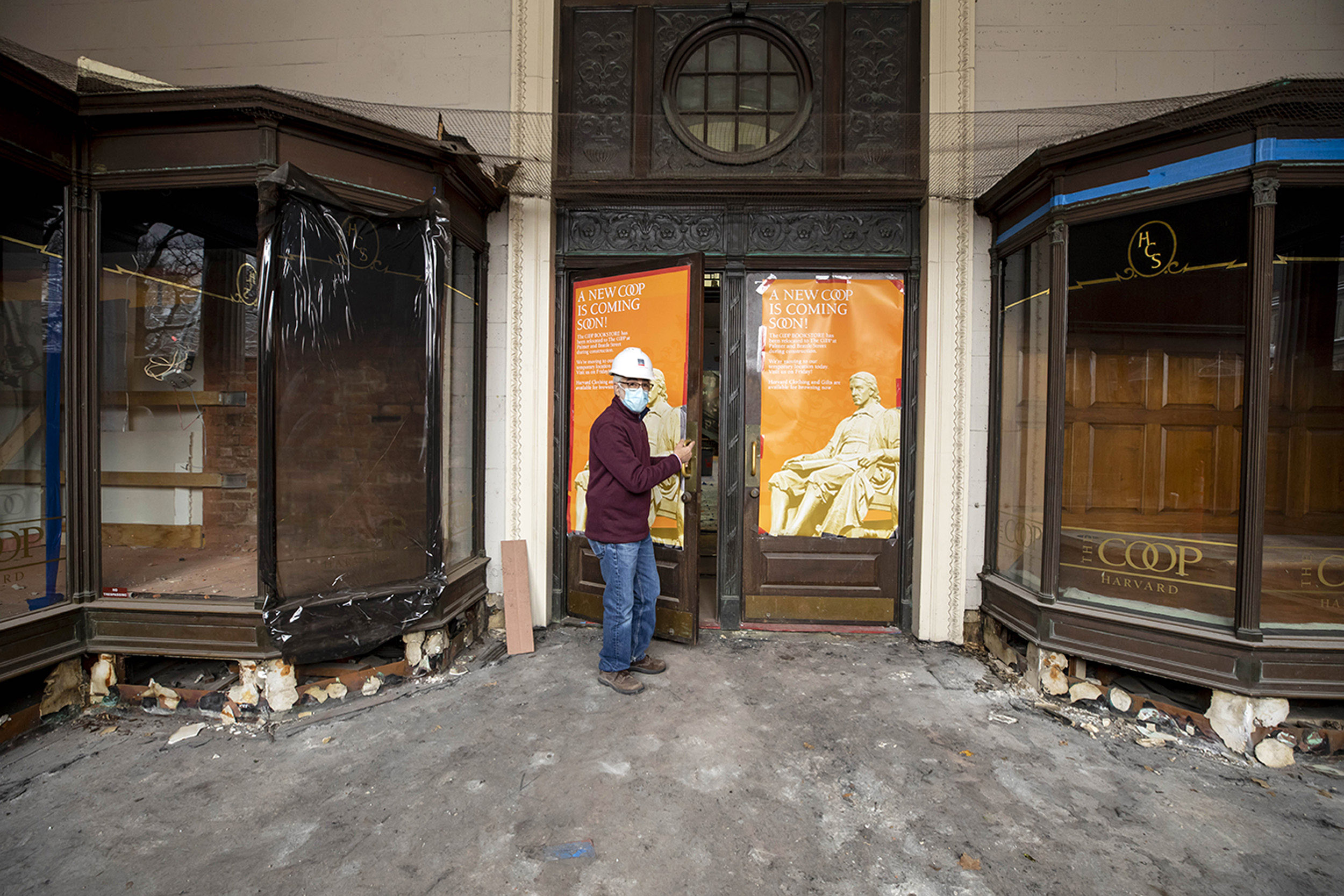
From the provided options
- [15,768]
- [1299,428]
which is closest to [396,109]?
[15,768]

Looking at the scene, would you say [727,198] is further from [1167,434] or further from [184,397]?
[1167,434]

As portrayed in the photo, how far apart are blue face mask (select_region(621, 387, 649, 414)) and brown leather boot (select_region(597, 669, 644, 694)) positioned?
152 cm

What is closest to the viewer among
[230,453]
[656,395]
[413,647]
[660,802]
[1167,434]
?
[660,802]

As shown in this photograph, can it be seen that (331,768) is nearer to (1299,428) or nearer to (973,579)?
(973,579)

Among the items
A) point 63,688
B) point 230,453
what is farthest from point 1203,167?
point 230,453

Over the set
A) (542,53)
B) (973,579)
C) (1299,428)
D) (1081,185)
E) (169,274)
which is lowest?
(973,579)

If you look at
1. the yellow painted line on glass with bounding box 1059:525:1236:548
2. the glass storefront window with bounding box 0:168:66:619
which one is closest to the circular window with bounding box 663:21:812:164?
the yellow painted line on glass with bounding box 1059:525:1236:548

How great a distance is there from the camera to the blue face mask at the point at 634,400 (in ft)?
11.0

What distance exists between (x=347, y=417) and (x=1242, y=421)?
182 inches

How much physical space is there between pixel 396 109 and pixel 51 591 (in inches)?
122

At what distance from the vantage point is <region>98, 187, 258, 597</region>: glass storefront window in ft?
11.7

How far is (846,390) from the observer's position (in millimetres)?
4051

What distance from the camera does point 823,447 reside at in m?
4.07

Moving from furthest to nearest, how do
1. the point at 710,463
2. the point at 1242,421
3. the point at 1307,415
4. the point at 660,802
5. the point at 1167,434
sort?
the point at 710,463 < the point at 1167,434 < the point at 1307,415 < the point at 1242,421 < the point at 660,802
